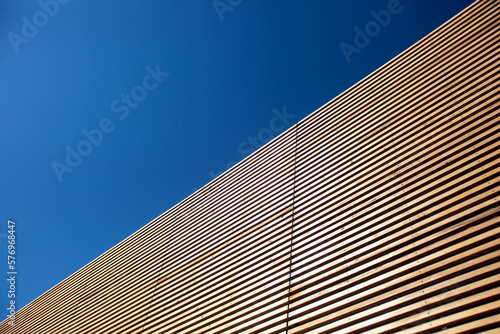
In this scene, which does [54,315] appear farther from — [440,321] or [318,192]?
[440,321]

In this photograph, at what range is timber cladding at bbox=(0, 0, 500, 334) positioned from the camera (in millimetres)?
2648

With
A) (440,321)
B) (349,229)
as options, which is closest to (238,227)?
(349,229)

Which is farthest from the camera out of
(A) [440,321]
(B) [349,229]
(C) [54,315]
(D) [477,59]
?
(C) [54,315]

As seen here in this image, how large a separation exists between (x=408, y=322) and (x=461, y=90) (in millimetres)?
2657

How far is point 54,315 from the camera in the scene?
747 cm

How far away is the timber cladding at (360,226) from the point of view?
104 inches

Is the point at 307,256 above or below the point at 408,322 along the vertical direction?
above

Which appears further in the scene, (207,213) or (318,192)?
(207,213)

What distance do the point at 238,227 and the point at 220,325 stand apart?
1590mm

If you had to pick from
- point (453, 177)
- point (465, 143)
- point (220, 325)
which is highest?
point (465, 143)

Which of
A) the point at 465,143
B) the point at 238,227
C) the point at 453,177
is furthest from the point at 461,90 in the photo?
the point at 238,227

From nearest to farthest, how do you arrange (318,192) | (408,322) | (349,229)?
(408,322), (349,229), (318,192)

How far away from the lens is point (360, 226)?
3.57 metres

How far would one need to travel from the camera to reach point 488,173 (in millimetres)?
2895
